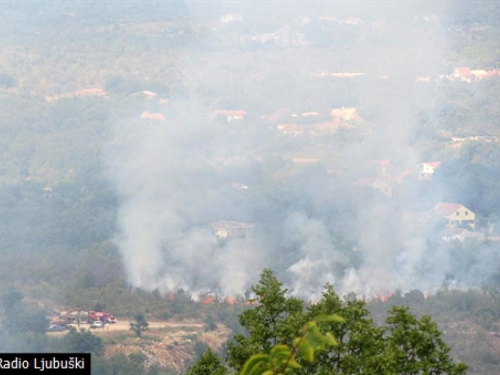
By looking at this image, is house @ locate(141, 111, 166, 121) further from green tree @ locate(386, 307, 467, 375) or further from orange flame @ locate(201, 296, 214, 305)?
green tree @ locate(386, 307, 467, 375)

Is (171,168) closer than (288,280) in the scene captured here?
No

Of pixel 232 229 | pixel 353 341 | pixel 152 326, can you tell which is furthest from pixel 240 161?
pixel 353 341

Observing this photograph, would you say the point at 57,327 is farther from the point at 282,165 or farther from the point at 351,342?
the point at 351,342

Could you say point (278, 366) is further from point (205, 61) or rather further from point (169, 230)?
point (205, 61)

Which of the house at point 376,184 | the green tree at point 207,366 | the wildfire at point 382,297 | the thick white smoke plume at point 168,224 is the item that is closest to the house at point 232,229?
the thick white smoke plume at point 168,224

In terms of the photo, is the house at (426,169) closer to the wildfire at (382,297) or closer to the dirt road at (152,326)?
the wildfire at (382,297)

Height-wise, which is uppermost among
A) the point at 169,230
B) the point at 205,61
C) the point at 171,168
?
the point at 205,61

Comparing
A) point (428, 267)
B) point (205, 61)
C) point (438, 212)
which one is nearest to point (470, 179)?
point (438, 212)
